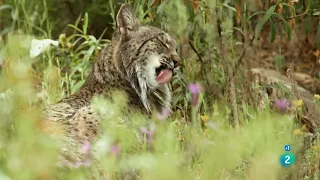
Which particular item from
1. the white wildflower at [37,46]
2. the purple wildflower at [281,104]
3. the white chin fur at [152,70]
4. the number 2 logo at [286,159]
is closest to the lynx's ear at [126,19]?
the white chin fur at [152,70]

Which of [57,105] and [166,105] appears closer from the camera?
[57,105]

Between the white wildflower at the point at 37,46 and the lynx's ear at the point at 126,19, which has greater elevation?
the lynx's ear at the point at 126,19

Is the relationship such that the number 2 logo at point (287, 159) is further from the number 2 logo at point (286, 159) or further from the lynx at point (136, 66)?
the lynx at point (136, 66)

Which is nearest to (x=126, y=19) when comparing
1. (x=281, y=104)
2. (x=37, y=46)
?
(x=37, y=46)

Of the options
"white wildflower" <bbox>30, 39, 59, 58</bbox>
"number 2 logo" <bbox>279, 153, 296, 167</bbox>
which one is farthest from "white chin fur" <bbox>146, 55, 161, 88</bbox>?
"number 2 logo" <bbox>279, 153, 296, 167</bbox>

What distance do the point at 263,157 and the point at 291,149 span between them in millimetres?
691

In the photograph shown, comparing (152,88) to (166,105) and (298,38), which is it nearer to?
(166,105)

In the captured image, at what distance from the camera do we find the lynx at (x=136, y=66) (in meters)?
4.86

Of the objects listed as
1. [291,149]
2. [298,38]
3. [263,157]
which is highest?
[263,157]

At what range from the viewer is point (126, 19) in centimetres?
498

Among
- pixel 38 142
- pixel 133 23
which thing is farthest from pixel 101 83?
pixel 38 142

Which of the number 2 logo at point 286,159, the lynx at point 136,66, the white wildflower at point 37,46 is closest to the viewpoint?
the number 2 logo at point 286,159

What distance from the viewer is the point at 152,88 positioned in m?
4.95

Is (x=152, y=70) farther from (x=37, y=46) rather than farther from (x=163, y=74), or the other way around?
(x=37, y=46)
